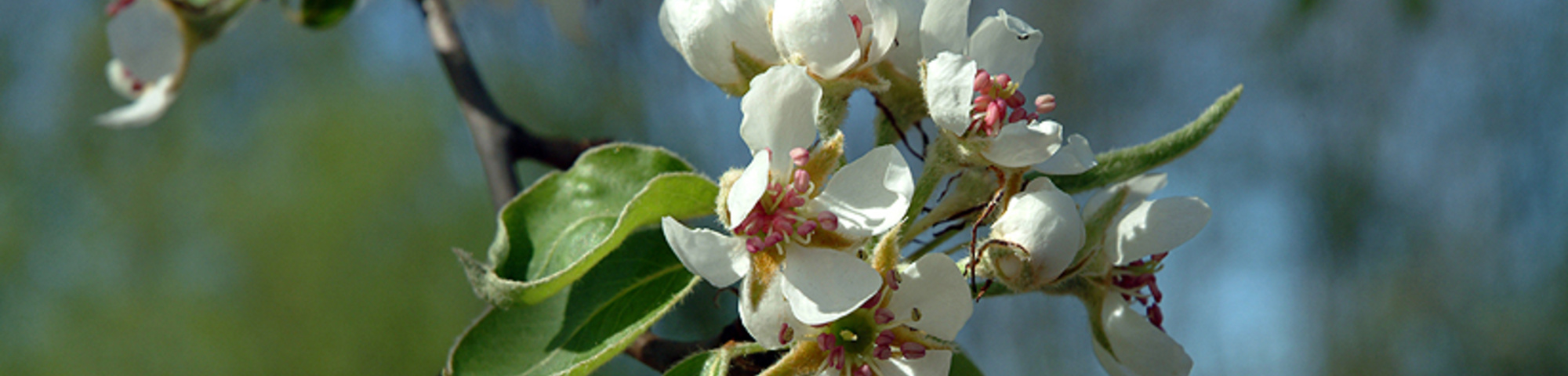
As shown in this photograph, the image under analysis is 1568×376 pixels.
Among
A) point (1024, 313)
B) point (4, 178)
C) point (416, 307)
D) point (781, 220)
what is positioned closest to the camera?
point (781, 220)

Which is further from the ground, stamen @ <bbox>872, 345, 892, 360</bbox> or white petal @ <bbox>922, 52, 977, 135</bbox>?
white petal @ <bbox>922, 52, 977, 135</bbox>

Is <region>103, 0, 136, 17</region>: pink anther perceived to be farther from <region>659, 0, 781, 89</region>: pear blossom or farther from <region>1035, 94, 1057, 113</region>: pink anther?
<region>1035, 94, 1057, 113</region>: pink anther

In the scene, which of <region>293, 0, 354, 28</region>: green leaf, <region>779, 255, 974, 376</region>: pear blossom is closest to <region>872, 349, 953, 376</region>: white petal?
<region>779, 255, 974, 376</region>: pear blossom

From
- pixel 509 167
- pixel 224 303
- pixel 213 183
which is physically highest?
pixel 509 167

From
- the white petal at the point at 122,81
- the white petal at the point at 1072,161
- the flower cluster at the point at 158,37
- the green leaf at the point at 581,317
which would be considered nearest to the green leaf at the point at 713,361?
the green leaf at the point at 581,317

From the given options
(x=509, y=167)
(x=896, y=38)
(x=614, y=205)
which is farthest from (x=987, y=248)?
(x=509, y=167)

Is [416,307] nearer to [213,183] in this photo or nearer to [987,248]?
[213,183]

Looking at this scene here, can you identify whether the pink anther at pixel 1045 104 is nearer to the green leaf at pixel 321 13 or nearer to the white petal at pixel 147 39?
the green leaf at pixel 321 13
